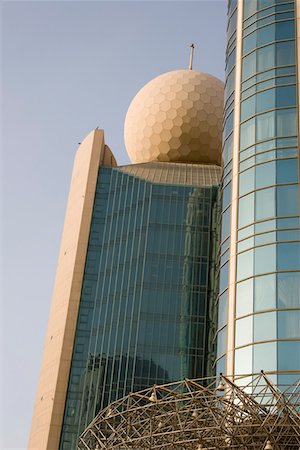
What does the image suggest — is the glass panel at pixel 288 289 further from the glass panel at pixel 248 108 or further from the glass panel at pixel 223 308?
the glass panel at pixel 248 108

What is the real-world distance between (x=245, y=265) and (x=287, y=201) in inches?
134

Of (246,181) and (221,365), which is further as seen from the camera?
(246,181)

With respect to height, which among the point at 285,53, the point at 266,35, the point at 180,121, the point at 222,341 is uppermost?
the point at 180,121

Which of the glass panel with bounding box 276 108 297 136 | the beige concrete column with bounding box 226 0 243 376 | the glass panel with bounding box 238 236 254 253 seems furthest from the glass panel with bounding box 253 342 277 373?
the glass panel with bounding box 276 108 297 136

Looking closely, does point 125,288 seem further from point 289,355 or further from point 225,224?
point 289,355

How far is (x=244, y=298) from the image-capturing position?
3122 centimetres

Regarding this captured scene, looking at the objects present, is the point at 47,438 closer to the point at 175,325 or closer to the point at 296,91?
the point at 175,325

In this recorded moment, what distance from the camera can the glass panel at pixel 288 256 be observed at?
30203mm

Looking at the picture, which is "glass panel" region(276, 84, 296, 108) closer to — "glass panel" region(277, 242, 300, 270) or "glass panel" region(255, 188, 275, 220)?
"glass panel" region(255, 188, 275, 220)

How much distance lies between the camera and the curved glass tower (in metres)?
29.6

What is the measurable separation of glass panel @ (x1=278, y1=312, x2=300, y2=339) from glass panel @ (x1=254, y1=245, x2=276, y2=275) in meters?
2.17

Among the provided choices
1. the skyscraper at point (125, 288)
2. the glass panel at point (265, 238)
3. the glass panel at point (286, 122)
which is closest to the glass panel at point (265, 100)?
the glass panel at point (286, 122)

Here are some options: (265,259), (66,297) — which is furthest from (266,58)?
(66,297)

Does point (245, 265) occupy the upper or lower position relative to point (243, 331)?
upper
